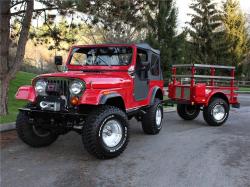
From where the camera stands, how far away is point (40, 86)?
732cm

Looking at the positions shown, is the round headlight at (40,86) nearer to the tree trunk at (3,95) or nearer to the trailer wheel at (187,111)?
the tree trunk at (3,95)

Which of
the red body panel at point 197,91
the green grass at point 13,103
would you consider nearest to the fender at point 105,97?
the green grass at point 13,103

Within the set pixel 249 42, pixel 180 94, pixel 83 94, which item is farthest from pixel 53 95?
pixel 249 42

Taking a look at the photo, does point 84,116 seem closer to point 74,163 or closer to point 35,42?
point 74,163

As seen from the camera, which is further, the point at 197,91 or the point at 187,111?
the point at 187,111

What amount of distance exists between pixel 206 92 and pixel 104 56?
12.9 ft

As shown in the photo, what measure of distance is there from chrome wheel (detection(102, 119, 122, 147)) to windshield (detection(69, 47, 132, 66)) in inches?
66.4

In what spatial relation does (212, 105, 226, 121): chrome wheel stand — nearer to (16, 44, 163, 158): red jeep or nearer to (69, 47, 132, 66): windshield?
(16, 44, 163, 158): red jeep

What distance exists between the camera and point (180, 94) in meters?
11.8

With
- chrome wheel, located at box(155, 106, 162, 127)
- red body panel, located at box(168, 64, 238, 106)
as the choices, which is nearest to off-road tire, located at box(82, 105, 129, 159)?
chrome wheel, located at box(155, 106, 162, 127)

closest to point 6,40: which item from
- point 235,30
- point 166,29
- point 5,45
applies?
point 5,45

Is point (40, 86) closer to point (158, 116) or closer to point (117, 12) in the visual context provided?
point (158, 116)

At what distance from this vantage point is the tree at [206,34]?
4169 centimetres

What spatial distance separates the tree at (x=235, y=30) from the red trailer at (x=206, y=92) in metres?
32.9
